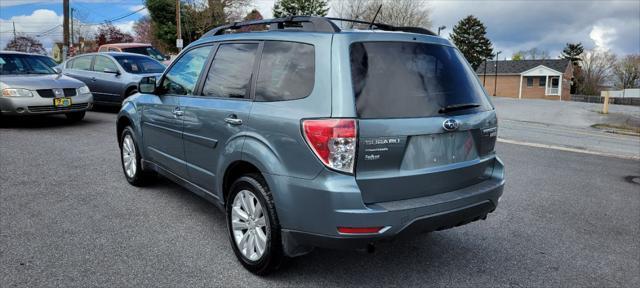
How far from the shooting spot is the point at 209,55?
4.04m

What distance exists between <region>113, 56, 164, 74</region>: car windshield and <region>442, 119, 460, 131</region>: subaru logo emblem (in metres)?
10.6

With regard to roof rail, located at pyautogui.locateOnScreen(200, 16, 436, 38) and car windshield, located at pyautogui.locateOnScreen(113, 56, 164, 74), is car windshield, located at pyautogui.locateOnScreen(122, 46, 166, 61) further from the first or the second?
roof rail, located at pyautogui.locateOnScreen(200, 16, 436, 38)

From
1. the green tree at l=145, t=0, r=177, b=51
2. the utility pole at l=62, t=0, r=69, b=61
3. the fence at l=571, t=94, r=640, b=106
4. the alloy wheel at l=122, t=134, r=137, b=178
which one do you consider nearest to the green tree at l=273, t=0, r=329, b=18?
the green tree at l=145, t=0, r=177, b=51

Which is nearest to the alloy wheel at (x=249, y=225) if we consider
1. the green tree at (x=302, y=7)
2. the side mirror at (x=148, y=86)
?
the side mirror at (x=148, y=86)

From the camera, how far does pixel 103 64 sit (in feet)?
40.7

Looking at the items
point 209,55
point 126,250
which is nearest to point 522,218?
point 209,55

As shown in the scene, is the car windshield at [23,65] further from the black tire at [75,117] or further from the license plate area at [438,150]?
the license plate area at [438,150]

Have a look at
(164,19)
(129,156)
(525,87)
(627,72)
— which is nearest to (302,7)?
Answer: (164,19)

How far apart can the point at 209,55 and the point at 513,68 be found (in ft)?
218

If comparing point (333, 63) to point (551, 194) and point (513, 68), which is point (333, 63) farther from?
point (513, 68)

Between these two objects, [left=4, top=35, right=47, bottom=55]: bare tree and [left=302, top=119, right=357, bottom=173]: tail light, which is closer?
[left=302, top=119, right=357, bottom=173]: tail light

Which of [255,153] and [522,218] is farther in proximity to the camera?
[522,218]

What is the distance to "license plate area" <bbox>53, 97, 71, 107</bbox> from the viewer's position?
9.38m

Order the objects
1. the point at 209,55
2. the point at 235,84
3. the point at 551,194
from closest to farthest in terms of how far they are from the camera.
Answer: the point at 235,84 < the point at 209,55 < the point at 551,194
